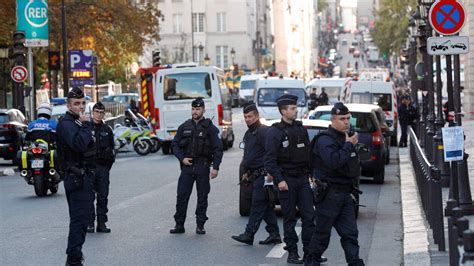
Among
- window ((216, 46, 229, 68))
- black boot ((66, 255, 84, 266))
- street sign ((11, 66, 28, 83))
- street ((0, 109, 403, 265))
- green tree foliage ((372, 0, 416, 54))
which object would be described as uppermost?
green tree foliage ((372, 0, 416, 54))

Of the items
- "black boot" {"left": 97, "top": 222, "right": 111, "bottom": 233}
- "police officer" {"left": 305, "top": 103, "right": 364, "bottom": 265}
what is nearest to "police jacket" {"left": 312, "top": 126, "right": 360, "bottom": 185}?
"police officer" {"left": 305, "top": 103, "right": 364, "bottom": 265}

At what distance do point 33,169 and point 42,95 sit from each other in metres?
44.5

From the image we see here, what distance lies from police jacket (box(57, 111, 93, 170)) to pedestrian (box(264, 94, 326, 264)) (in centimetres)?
219

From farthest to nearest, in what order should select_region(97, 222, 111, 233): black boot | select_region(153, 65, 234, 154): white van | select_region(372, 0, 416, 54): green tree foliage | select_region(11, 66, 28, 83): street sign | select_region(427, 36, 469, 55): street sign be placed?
select_region(372, 0, 416, 54): green tree foliage, select_region(153, 65, 234, 154): white van, select_region(11, 66, 28, 83): street sign, select_region(97, 222, 111, 233): black boot, select_region(427, 36, 469, 55): street sign

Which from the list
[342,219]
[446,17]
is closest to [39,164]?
[446,17]

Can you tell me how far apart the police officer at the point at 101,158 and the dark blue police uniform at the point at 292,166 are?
12.7ft

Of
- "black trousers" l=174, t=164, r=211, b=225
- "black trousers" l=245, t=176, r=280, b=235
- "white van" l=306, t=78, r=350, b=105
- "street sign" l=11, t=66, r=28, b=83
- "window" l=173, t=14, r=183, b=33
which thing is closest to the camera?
"black trousers" l=245, t=176, r=280, b=235

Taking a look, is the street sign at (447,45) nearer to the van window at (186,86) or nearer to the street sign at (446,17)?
the street sign at (446,17)

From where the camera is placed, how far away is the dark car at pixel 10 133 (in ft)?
105

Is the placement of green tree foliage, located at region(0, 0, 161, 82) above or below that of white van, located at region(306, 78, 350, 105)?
above

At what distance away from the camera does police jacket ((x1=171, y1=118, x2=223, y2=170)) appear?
16078 mm

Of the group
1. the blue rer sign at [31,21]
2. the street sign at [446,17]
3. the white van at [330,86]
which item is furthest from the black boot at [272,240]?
the white van at [330,86]

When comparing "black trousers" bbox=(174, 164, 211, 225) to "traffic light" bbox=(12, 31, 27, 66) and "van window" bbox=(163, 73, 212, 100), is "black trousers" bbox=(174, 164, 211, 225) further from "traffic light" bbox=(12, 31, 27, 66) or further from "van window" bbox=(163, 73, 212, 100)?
"van window" bbox=(163, 73, 212, 100)

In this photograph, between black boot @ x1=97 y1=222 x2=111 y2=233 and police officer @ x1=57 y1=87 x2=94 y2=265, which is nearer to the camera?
police officer @ x1=57 y1=87 x2=94 y2=265
